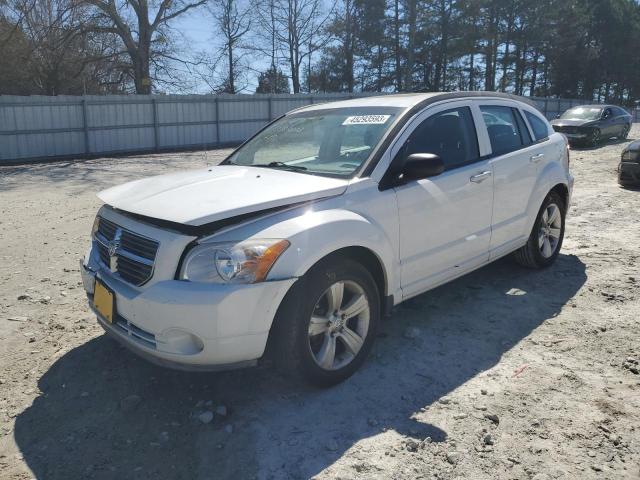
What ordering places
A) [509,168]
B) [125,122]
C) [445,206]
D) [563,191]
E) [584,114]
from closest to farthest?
1. [445,206]
2. [509,168]
3. [563,191]
4. [584,114]
5. [125,122]

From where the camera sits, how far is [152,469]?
2691 millimetres

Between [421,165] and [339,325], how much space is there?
3.85 ft

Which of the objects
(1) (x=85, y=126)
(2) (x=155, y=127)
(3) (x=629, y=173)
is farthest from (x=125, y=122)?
(3) (x=629, y=173)

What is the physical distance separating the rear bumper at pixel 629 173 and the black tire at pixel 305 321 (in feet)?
29.7

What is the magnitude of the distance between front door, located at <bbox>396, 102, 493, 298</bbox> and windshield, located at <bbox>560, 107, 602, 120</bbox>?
1855 cm

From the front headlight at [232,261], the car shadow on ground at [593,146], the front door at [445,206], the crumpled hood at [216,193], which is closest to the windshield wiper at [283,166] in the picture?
the crumpled hood at [216,193]

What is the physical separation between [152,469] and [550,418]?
7.05 feet

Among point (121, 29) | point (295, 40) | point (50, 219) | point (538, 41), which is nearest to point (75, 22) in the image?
point (121, 29)

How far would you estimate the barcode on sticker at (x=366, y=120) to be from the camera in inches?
155

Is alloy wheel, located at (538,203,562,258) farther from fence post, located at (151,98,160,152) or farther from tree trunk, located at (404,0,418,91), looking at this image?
tree trunk, located at (404,0,418,91)

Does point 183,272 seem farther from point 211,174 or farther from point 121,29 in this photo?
point 121,29

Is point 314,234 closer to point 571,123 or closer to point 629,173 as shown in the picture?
point 629,173

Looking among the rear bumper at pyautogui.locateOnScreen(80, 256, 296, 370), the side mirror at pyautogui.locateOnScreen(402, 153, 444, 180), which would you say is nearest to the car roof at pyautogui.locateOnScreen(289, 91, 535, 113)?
the side mirror at pyautogui.locateOnScreen(402, 153, 444, 180)

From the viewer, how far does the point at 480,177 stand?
430 centimetres
